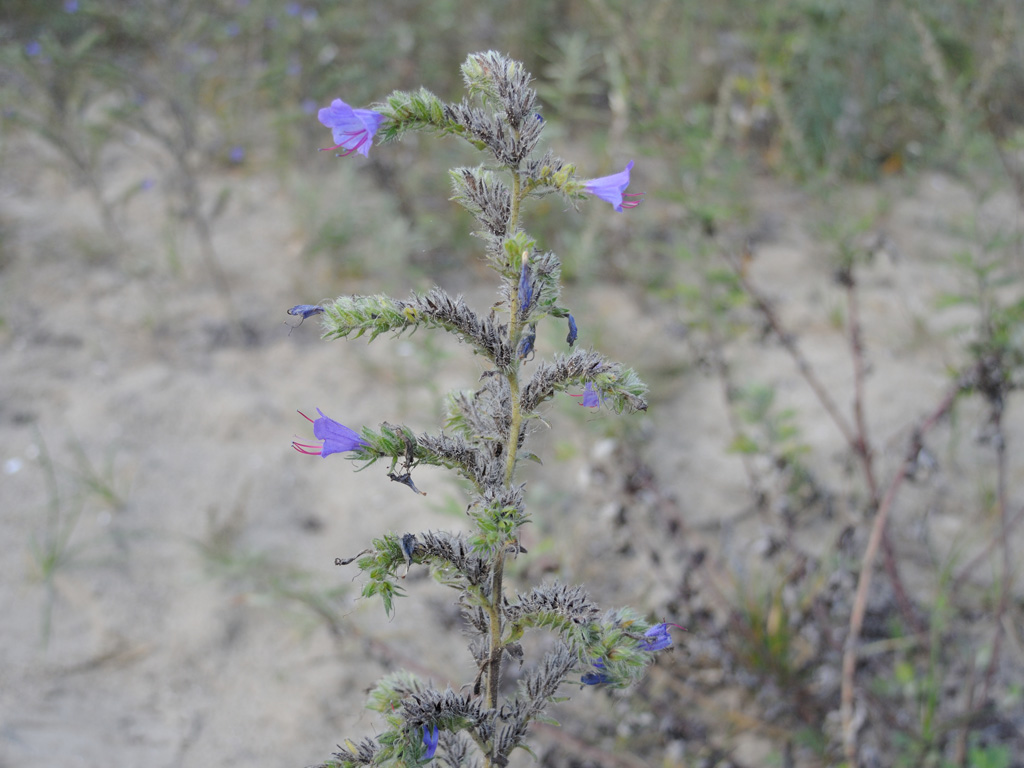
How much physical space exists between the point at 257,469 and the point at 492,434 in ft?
7.55

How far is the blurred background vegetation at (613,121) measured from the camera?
2932mm

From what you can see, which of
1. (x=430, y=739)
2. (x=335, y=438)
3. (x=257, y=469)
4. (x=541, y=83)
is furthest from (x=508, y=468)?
(x=541, y=83)

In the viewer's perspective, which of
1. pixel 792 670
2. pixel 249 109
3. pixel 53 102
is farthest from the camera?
pixel 249 109

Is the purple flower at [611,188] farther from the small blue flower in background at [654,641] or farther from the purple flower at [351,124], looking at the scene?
the small blue flower in background at [654,641]

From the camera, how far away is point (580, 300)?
3.91 meters

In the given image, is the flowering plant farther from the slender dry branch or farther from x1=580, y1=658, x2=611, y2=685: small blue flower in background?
the slender dry branch

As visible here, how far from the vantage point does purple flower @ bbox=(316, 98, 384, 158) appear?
42.9 inches

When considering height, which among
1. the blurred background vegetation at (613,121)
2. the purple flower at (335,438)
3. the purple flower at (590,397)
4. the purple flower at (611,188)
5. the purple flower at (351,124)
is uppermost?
the blurred background vegetation at (613,121)

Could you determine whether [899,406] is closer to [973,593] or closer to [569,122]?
[973,593]

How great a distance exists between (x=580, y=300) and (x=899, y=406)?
1547mm

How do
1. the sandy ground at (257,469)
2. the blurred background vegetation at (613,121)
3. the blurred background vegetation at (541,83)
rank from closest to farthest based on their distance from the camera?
the sandy ground at (257,469) < the blurred background vegetation at (613,121) < the blurred background vegetation at (541,83)

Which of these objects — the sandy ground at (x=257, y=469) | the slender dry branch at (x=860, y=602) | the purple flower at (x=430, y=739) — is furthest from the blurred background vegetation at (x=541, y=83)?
the purple flower at (x=430, y=739)

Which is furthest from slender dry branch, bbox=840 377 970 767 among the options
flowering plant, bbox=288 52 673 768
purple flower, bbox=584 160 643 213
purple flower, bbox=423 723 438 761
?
purple flower, bbox=584 160 643 213

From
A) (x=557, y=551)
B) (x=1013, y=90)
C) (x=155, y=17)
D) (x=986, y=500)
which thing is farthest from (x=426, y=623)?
(x=1013, y=90)
